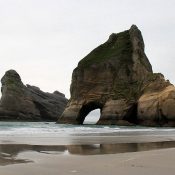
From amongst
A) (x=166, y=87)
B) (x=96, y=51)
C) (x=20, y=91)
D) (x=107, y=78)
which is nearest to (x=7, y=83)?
(x=20, y=91)

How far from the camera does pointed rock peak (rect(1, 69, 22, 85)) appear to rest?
96812 mm

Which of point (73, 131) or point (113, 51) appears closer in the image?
point (73, 131)

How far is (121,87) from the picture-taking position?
62.2 metres

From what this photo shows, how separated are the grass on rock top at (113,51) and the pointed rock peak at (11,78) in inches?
1316

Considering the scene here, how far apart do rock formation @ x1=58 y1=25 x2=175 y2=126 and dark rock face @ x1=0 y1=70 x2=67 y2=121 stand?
28877 millimetres

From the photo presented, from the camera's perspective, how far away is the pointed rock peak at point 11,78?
96.8 m

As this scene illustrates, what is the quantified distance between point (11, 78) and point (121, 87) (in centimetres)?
4412

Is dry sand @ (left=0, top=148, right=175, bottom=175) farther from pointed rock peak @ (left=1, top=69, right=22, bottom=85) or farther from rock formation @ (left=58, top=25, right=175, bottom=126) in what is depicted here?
pointed rock peak @ (left=1, top=69, right=22, bottom=85)

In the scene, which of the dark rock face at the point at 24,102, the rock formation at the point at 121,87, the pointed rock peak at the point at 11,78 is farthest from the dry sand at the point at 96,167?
the pointed rock peak at the point at 11,78

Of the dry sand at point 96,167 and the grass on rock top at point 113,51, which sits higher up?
the grass on rock top at point 113,51

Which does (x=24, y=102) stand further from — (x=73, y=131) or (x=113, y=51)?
(x=73, y=131)

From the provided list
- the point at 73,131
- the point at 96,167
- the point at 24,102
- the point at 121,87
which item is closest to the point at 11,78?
the point at 24,102

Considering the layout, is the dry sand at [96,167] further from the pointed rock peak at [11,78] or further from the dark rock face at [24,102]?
the pointed rock peak at [11,78]

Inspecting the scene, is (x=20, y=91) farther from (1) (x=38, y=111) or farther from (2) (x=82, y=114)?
(2) (x=82, y=114)
